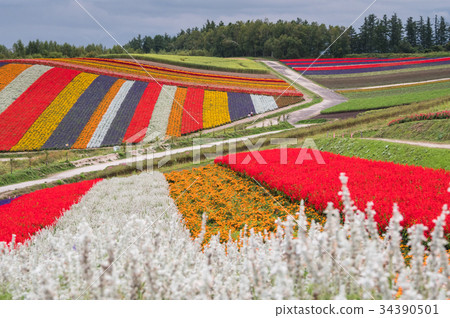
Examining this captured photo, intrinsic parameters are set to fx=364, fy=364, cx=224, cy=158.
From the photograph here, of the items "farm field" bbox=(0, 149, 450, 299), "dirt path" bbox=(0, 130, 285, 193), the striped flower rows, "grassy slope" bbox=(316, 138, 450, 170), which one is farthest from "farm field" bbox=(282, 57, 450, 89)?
"farm field" bbox=(0, 149, 450, 299)

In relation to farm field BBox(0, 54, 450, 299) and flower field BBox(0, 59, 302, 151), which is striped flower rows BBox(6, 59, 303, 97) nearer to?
flower field BBox(0, 59, 302, 151)

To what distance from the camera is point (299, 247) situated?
326 centimetres

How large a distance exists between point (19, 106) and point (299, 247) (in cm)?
3962

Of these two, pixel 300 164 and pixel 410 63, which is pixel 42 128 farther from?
pixel 410 63

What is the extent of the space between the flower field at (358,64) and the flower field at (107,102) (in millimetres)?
18509

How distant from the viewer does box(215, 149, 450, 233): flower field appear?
8.66m

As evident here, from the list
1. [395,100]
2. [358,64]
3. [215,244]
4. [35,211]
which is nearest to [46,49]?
[358,64]

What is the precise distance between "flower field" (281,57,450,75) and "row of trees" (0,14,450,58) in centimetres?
486

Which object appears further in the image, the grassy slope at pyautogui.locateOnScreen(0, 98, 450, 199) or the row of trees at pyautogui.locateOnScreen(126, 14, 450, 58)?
the row of trees at pyautogui.locateOnScreen(126, 14, 450, 58)

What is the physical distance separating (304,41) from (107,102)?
59724 mm

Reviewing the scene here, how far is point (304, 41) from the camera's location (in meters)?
85.9

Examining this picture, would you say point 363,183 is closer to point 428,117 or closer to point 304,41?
point 428,117

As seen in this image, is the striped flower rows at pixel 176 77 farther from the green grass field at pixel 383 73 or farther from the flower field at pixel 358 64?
the flower field at pixel 358 64
